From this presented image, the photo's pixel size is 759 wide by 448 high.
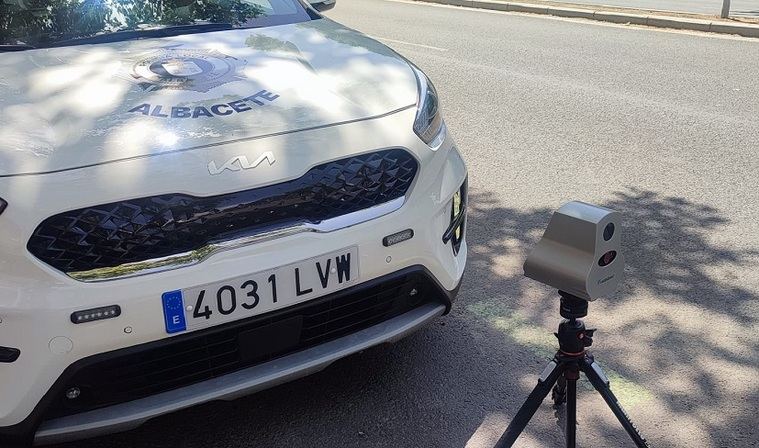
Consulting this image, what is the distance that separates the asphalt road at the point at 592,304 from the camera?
279cm

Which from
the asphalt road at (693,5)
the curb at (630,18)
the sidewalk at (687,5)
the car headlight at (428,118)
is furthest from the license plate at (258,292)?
the asphalt road at (693,5)

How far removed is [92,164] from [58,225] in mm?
204

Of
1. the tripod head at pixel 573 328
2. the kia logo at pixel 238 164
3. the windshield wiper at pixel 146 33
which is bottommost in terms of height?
the tripod head at pixel 573 328

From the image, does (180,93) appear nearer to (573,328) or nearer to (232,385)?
(232,385)

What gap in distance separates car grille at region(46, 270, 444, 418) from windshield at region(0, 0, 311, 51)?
1.50 m

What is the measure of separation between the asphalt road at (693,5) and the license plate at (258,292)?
11.7 m

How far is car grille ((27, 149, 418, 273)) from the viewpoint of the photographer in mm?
2189

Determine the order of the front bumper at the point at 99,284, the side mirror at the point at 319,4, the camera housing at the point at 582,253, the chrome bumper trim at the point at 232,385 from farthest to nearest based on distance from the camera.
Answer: the side mirror at the point at 319,4 → the chrome bumper trim at the point at 232,385 → the front bumper at the point at 99,284 → the camera housing at the point at 582,253

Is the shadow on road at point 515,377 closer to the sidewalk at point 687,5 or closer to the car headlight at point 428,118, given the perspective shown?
the car headlight at point 428,118

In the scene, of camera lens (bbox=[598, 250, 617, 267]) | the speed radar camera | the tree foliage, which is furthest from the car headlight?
the tree foliage

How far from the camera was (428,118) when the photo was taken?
2889 mm

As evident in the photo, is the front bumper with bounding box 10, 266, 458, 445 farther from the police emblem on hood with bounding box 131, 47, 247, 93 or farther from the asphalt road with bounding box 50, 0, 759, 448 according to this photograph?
the police emblem on hood with bounding box 131, 47, 247, 93

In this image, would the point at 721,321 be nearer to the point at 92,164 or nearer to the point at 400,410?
the point at 400,410

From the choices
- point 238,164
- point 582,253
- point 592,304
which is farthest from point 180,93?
point 592,304
